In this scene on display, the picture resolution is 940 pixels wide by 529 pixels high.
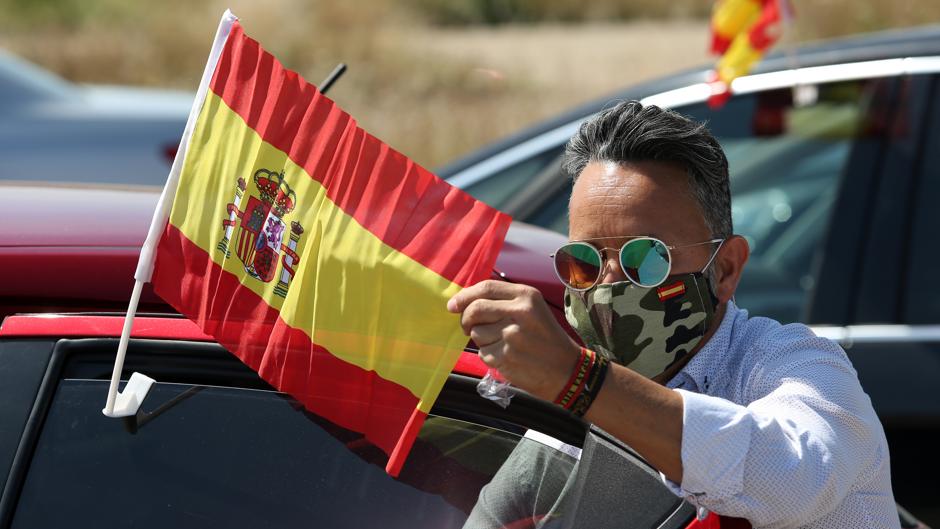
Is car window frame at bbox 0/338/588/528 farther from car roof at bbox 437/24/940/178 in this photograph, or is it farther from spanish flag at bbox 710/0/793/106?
spanish flag at bbox 710/0/793/106

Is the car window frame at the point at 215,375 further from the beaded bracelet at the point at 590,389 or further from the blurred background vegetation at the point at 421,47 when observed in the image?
the blurred background vegetation at the point at 421,47

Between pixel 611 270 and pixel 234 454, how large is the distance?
622 millimetres

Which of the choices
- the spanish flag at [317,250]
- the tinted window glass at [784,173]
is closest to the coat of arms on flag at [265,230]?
the spanish flag at [317,250]

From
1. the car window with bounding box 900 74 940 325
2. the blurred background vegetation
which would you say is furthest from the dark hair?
the blurred background vegetation

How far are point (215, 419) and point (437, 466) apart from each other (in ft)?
1.08

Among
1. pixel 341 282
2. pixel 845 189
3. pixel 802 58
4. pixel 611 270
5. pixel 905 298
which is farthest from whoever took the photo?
pixel 802 58

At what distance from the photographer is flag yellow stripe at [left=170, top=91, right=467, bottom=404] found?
1.68m

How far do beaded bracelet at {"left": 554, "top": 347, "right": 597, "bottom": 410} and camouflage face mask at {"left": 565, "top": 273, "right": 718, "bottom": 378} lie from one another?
0.30 metres

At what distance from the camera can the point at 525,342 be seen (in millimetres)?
1506

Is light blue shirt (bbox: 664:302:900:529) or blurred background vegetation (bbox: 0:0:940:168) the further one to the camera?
blurred background vegetation (bbox: 0:0:940:168)

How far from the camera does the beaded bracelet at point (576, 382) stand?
4.99 ft

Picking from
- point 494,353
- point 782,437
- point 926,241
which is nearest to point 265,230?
point 494,353

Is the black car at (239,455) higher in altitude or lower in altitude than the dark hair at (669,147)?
lower

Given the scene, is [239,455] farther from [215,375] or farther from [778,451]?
[778,451]
